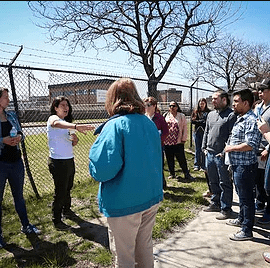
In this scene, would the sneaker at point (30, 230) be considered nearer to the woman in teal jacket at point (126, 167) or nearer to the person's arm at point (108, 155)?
the woman in teal jacket at point (126, 167)

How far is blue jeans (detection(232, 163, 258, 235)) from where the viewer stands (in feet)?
9.84

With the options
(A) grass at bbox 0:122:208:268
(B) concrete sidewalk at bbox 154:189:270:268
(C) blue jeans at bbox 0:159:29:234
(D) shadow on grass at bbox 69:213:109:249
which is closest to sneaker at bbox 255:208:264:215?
(B) concrete sidewalk at bbox 154:189:270:268

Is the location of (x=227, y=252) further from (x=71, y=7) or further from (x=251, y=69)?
(x=251, y=69)

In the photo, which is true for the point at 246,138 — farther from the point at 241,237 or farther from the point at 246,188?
the point at 241,237

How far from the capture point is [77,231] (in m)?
3.46

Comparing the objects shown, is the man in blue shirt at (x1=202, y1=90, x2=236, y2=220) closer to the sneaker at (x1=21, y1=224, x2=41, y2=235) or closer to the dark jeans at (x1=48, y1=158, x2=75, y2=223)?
→ the dark jeans at (x1=48, y1=158, x2=75, y2=223)

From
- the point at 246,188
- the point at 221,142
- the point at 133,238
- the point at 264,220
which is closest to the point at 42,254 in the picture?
the point at 133,238

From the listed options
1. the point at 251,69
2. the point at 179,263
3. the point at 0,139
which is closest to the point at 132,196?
the point at 179,263

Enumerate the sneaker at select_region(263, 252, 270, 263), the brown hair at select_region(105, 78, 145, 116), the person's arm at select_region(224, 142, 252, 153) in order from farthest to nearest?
the person's arm at select_region(224, 142, 252, 153) → the sneaker at select_region(263, 252, 270, 263) → the brown hair at select_region(105, 78, 145, 116)

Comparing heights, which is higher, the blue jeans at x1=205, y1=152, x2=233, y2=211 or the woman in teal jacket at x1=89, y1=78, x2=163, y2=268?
the woman in teal jacket at x1=89, y1=78, x2=163, y2=268

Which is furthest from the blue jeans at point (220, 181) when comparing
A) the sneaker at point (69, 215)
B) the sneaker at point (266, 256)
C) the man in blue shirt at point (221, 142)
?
the sneaker at point (69, 215)

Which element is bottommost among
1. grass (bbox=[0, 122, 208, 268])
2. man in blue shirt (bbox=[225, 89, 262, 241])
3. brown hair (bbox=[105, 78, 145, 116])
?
grass (bbox=[0, 122, 208, 268])

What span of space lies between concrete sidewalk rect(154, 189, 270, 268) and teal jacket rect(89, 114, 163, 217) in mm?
1220

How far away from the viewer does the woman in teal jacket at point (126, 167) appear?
176 cm
